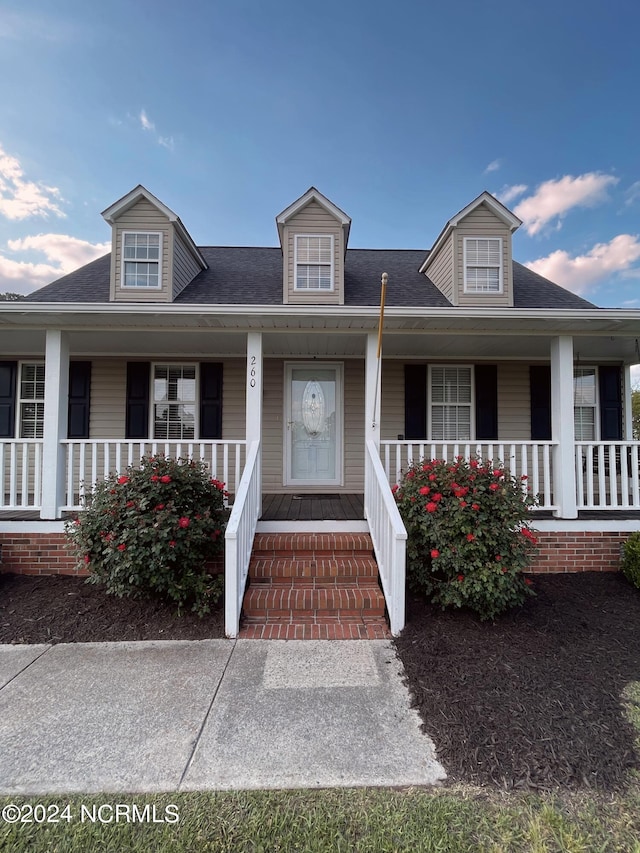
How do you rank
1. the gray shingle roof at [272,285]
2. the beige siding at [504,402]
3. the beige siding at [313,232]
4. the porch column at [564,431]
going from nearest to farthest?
the porch column at [564,431], the beige siding at [313,232], the gray shingle roof at [272,285], the beige siding at [504,402]

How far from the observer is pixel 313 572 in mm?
3910

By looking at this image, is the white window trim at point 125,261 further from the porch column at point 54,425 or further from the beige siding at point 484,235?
the beige siding at point 484,235

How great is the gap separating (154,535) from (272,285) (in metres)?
4.58

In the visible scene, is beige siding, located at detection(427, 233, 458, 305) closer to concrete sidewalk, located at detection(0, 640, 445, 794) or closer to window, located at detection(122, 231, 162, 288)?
window, located at detection(122, 231, 162, 288)

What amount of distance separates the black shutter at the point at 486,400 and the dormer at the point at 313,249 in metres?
2.81

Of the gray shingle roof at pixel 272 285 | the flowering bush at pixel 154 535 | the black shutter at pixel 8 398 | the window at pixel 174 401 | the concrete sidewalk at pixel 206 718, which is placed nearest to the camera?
the concrete sidewalk at pixel 206 718

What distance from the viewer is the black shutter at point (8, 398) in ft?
20.9

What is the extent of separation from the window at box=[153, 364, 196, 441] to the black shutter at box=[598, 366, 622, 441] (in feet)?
23.2

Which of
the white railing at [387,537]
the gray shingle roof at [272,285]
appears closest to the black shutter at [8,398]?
the gray shingle roof at [272,285]

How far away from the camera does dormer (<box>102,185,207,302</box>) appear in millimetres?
5746

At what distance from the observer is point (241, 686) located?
104 inches

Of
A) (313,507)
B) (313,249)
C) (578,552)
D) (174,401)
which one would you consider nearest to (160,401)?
(174,401)

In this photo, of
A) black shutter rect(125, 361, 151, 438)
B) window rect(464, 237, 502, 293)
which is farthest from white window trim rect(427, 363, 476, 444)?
black shutter rect(125, 361, 151, 438)

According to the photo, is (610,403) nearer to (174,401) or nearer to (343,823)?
(343,823)
